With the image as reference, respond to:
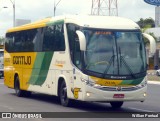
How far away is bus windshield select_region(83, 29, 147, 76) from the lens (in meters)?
17.3

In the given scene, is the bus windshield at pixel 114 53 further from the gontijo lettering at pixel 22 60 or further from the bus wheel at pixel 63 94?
the gontijo lettering at pixel 22 60

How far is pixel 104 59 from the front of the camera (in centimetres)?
1736

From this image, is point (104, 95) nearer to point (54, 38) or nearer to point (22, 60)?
point (54, 38)

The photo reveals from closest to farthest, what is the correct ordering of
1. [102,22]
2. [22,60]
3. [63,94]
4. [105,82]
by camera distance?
[105,82] < [102,22] < [63,94] < [22,60]

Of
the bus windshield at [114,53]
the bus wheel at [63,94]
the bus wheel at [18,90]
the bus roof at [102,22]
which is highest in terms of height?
the bus roof at [102,22]

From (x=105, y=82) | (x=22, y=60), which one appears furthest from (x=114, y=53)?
(x=22, y=60)

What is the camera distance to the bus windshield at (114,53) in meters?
17.3

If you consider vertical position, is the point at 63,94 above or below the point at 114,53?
below

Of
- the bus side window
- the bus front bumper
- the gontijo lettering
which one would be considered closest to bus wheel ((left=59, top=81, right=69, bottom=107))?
the bus side window

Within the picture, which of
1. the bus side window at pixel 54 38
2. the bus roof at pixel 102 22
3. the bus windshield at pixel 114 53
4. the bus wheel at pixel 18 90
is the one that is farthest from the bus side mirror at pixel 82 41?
the bus wheel at pixel 18 90

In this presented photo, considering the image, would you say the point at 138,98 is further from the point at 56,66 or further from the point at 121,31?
the point at 56,66

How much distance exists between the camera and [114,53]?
57.3 feet

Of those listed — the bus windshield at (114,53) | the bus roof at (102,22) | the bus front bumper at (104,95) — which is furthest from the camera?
the bus roof at (102,22)

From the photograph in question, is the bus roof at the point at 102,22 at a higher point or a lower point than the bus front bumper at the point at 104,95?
higher
